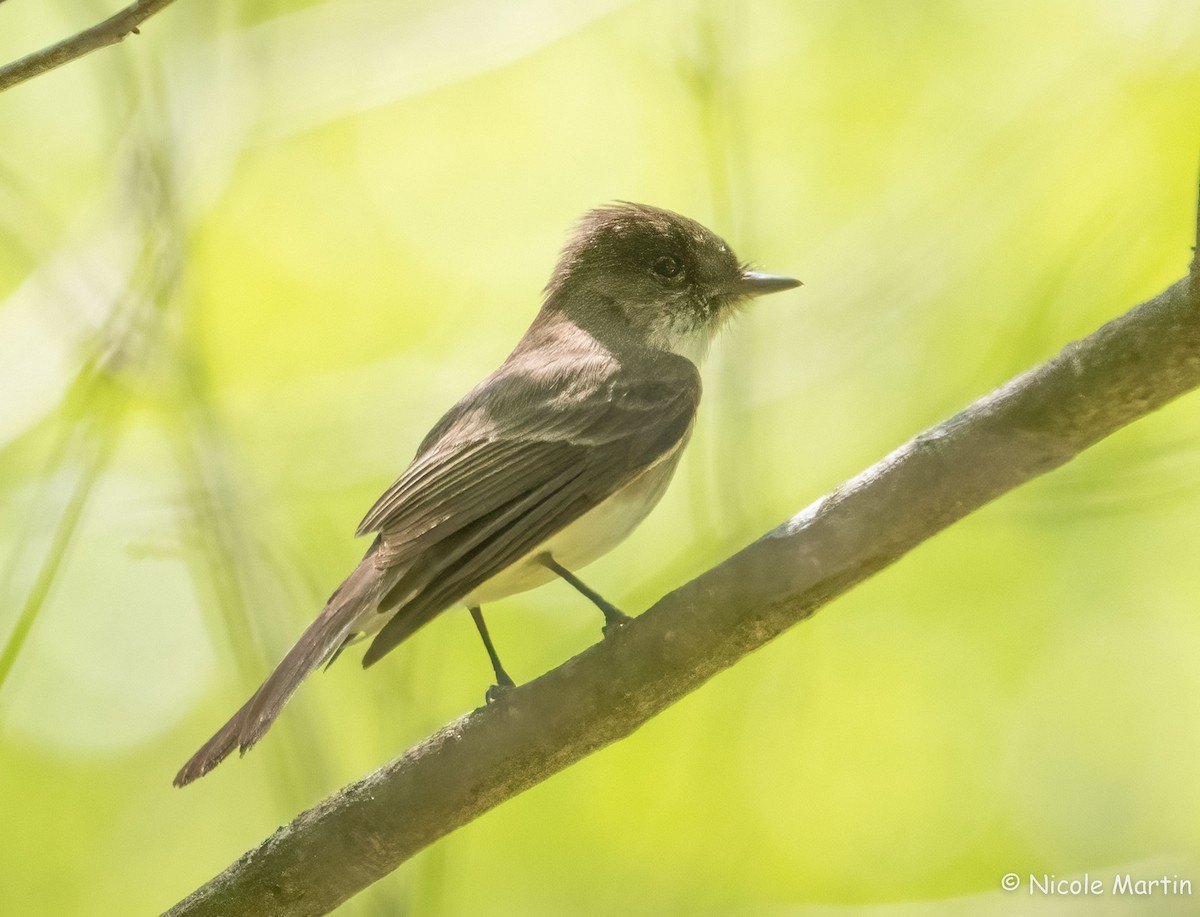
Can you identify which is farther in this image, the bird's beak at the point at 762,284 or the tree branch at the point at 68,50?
the bird's beak at the point at 762,284

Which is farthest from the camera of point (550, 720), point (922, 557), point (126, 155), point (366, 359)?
point (366, 359)

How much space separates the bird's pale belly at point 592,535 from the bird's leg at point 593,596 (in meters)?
0.03

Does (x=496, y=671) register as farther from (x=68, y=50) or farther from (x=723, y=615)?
(x=68, y=50)

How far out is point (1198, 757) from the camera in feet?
15.3

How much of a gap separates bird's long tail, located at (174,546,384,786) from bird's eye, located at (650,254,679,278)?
62.2 inches

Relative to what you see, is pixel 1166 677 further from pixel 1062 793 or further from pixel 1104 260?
pixel 1104 260

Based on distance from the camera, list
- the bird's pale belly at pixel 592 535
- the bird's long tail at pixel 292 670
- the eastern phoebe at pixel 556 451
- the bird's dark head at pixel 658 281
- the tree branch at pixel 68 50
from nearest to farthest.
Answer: the tree branch at pixel 68 50, the bird's long tail at pixel 292 670, the eastern phoebe at pixel 556 451, the bird's pale belly at pixel 592 535, the bird's dark head at pixel 658 281

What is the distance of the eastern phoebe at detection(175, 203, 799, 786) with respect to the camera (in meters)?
2.99

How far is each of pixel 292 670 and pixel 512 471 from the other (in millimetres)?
792

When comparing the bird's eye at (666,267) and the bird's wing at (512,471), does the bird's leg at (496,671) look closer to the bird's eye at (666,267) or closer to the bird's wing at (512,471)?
the bird's wing at (512,471)

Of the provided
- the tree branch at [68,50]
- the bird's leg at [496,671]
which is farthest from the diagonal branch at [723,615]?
the tree branch at [68,50]

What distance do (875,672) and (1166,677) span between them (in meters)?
1.18

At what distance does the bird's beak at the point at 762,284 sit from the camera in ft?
13.6

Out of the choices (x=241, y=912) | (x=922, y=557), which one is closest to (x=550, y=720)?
(x=241, y=912)
